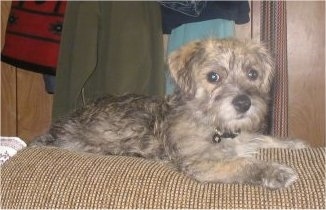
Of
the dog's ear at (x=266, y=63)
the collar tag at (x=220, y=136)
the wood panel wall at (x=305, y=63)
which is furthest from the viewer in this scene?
the wood panel wall at (x=305, y=63)

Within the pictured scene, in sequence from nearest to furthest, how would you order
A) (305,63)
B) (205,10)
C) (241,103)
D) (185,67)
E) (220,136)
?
1. (241,103)
2. (220,136)
3. (185,67)
4. (205,10)
5. (305,63)

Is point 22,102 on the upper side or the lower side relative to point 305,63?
lower

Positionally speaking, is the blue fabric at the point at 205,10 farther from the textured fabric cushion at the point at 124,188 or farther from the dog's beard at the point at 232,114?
the textured fabric cushion at the point at 124,188

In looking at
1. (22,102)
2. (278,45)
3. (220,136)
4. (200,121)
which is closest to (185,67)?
(200,121)

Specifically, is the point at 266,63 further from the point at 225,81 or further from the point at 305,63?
the point at 305,63

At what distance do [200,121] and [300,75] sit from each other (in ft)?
6.64

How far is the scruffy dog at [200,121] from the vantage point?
2.09 metres

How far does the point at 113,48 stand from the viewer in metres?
3.21

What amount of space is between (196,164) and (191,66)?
22.7 inches

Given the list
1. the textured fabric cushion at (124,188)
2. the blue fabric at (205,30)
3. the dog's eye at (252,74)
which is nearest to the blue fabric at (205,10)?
the blue fabric at (205,30)

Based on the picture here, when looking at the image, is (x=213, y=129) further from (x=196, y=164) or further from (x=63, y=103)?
(x=63, y=103)

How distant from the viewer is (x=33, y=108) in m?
4.30

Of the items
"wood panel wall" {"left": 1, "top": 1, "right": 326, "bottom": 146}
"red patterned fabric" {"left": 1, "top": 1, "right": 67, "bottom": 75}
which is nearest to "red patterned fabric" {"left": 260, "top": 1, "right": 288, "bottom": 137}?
"wood panel wall" {"left": 1, "top": 1, "right": 326, "bottom": 146}

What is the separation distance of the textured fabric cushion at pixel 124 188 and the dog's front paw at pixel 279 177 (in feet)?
0.11
